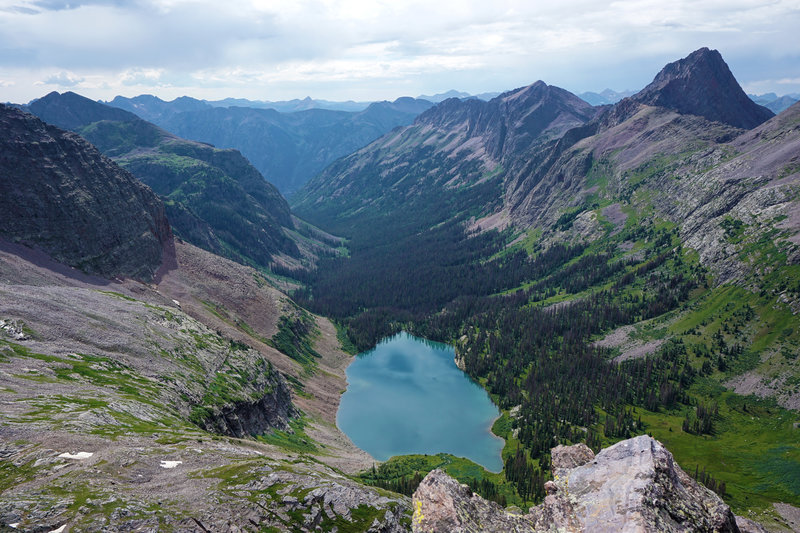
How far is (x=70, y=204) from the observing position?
131 m

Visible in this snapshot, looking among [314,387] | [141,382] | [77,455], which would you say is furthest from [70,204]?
[77,455]

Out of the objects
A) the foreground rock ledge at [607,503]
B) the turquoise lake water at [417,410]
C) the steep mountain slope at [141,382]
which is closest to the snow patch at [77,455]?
the steep mountain slope at [141,382]

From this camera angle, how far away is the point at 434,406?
148250mm

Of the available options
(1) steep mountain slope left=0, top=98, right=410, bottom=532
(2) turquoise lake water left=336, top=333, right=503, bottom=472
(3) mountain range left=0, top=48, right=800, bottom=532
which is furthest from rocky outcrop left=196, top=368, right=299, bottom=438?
(2) turquoise lake water left=336, top=333, right=503, bottom=472

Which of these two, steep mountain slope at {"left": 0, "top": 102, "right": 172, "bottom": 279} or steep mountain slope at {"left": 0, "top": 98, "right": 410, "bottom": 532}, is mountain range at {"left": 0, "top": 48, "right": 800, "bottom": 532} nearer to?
steep mountain slope at {"left": 0, "top": 98, "right": 410, "bottom": 532}

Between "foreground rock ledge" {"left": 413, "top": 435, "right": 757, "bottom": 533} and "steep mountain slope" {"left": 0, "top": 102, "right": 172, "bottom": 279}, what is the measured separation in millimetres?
132724

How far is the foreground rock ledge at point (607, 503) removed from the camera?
24547 mm

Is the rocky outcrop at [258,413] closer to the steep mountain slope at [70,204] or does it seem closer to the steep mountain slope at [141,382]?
the steep mountain slope at [141,382]

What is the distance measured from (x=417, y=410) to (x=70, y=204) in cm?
12166

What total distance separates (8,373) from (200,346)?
145 ft

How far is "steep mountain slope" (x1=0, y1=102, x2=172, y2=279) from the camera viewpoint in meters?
121

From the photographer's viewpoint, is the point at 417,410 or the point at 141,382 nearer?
the point at 141,382

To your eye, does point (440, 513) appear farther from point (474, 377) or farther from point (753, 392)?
point (474, 377)

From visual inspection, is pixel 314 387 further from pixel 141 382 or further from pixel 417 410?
pixel 141 382
